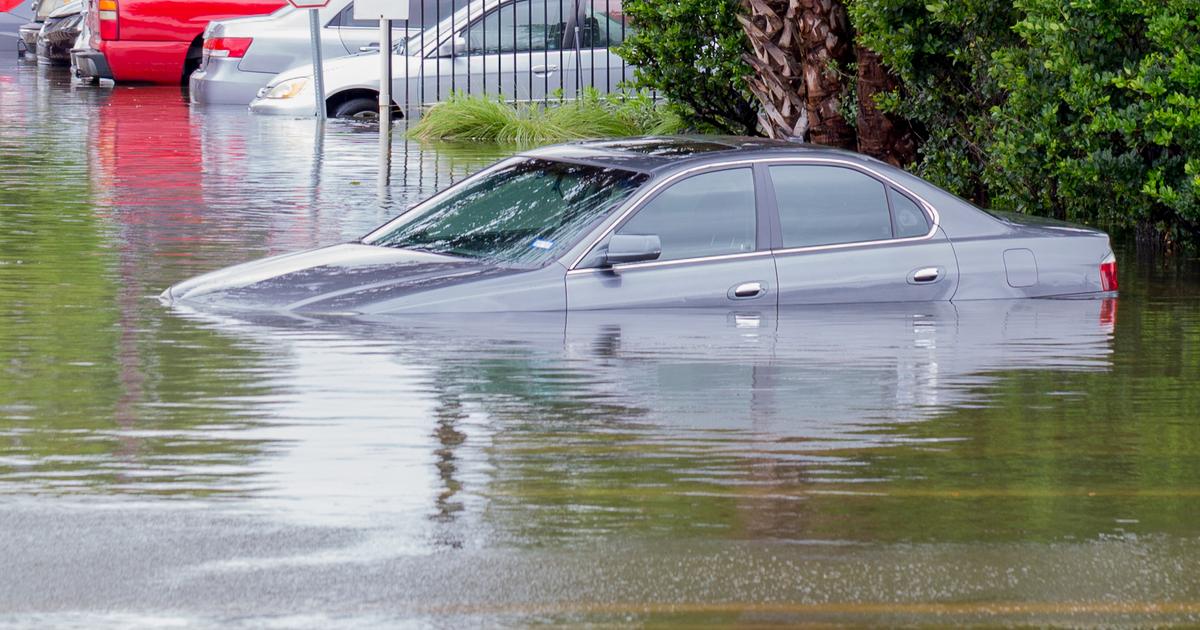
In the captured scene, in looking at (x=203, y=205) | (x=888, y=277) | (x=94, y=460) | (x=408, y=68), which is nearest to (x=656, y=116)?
(x=408, y=68)

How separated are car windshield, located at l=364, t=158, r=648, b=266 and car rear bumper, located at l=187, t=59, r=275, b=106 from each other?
54.9ft

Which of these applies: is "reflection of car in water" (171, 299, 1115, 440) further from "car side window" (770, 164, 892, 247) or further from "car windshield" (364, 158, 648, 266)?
"car windshield" (364, 158, 648, 266)

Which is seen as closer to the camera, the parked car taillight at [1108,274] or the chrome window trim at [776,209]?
the chrome window trim at [776,209]

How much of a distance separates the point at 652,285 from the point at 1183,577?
3.93 m

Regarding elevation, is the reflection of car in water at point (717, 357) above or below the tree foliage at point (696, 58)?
below

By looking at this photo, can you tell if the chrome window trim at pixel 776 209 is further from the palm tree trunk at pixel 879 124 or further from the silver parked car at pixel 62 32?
the silver parked car at pixel 62 32

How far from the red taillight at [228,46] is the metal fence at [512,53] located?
294 centimetres

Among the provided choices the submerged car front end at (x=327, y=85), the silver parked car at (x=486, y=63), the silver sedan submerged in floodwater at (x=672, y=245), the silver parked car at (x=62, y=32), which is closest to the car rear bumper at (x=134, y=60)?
the silver parked car at (x=62, y=32)

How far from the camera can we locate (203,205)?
15.0m

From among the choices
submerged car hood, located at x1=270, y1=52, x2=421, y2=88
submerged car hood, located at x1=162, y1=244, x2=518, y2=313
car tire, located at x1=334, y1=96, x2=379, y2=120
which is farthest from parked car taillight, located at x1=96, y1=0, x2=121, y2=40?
submerged car hood, located at x1=162, y1=244, x2=518, y2=313

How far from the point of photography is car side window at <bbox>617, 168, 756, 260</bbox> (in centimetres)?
913

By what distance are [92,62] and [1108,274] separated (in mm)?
22820

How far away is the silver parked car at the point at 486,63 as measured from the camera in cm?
2309

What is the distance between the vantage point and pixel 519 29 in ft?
77.3
